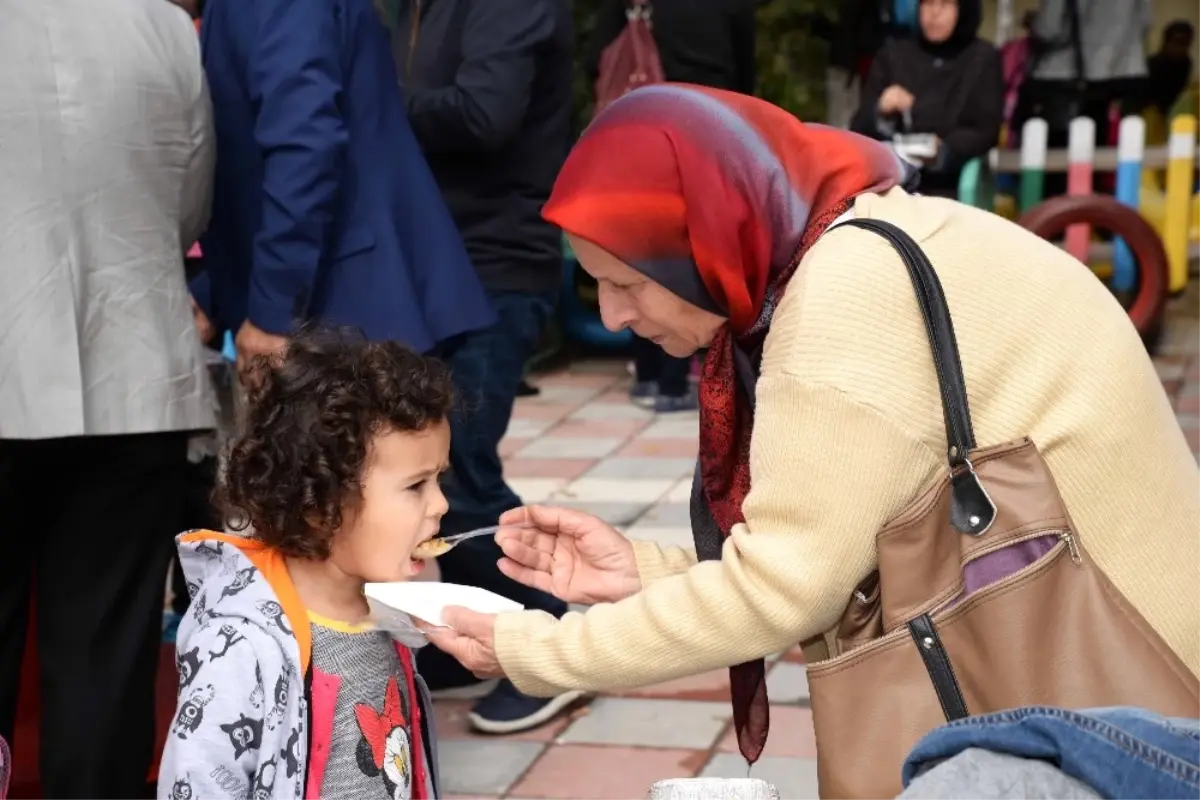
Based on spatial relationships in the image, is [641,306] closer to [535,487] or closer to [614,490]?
[614,490]

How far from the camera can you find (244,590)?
8.21 ft

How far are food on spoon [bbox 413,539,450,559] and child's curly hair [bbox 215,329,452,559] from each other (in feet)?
0.44

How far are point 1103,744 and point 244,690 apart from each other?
4.16 feet

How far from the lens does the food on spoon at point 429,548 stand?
264cm

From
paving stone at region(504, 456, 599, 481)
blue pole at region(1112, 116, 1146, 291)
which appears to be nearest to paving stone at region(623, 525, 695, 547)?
paving stone at region(504, 456, 599, 481)

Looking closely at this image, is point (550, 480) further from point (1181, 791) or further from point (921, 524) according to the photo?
point (1181, 791)

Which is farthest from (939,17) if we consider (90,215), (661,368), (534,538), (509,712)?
(534,538)

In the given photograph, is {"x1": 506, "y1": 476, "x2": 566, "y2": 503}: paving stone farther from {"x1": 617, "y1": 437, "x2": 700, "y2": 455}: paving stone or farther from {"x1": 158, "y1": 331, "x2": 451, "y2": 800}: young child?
{"x1": 158, "y1": 331, "x2": 451, "y2": 800}: young child

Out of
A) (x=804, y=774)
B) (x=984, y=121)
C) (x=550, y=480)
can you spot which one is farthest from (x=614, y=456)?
(x=804, y=774)

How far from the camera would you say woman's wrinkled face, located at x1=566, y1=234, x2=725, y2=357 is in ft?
8.05

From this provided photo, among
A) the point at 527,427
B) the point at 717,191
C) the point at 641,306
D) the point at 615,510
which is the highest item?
the point at 717,191

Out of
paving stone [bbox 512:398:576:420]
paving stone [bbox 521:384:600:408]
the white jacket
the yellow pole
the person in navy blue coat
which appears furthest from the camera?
the yellow pole

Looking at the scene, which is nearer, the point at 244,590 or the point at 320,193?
the point at 244,590

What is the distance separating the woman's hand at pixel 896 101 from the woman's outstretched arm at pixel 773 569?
5742mm
